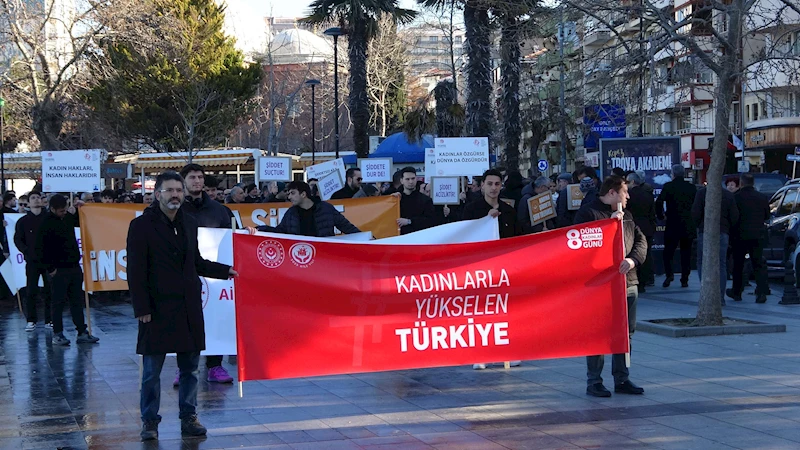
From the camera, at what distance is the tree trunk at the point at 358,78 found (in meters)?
36.1

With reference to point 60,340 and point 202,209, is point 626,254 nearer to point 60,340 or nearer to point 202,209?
point 202,209

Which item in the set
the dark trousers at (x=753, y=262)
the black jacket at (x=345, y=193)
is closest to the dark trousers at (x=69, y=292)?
the black jacket at (x=345, y=193)

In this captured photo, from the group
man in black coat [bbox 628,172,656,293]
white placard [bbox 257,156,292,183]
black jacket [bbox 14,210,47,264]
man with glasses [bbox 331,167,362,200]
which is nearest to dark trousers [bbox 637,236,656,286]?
man in black coat [bbox 628,172,656,293]

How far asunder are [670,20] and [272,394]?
6.68 m

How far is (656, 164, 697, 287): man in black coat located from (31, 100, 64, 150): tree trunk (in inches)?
819

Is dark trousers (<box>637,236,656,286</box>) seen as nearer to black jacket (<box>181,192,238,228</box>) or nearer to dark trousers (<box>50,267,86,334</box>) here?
dark trousers (<box>50,267,86,334</box>)

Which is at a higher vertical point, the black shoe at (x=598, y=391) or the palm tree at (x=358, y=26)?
the palm tree at (x=358, y=26)

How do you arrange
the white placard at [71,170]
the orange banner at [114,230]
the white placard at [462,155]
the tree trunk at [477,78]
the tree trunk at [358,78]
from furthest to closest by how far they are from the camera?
the tree trunk at [358,78]
the tree trunk at [477,78]
the white placard at [462,155]
the white placard at [71,170]
the orange banner at [114,230]

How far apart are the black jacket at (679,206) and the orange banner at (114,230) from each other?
5.73 m

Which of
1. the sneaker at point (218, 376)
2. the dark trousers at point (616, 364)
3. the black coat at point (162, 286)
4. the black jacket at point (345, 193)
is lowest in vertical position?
the sneaker at point (218, 376)

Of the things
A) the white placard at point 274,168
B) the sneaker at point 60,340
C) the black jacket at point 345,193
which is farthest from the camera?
the white placard at point 274,168

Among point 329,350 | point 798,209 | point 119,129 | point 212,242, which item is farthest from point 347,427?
point 119,129

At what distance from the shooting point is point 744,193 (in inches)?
619

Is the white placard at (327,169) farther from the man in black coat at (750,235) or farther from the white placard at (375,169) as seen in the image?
the man in black coat at (750,235)
